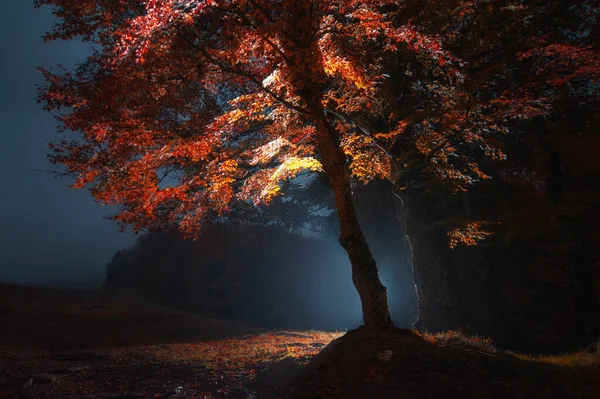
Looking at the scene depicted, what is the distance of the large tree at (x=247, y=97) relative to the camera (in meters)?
7.68

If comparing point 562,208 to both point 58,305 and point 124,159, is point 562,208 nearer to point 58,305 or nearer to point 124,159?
point 124,159

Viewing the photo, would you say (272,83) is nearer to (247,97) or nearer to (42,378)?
(247,97)

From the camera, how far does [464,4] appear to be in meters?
9.91

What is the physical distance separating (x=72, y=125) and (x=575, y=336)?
58.2ft

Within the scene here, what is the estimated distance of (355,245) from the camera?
26.9 feet

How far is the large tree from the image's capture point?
7.68 m

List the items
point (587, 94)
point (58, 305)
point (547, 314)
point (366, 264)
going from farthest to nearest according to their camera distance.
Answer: point (58, 305)
point (547, 314)
point (587, 94)
point (366, 264)

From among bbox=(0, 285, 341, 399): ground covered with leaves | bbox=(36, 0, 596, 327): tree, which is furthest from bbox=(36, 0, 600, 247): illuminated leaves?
bbox=(0, 285, 341, 399): ground covered with leaves

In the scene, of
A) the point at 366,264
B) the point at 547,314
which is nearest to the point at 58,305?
the point at 366,264

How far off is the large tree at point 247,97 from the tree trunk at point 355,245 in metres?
0.03

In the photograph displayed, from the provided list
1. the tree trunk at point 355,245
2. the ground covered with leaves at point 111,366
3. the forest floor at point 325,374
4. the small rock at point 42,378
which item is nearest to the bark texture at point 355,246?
the tree trunk at point 355,245

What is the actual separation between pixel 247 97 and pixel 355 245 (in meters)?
4.97

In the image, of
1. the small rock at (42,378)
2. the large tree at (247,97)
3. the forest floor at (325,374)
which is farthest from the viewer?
the large tree at (247,97)

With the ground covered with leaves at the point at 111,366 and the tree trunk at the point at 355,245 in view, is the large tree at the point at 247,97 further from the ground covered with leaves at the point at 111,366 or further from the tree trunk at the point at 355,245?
the ground covered with leaves at the point at 111,366
